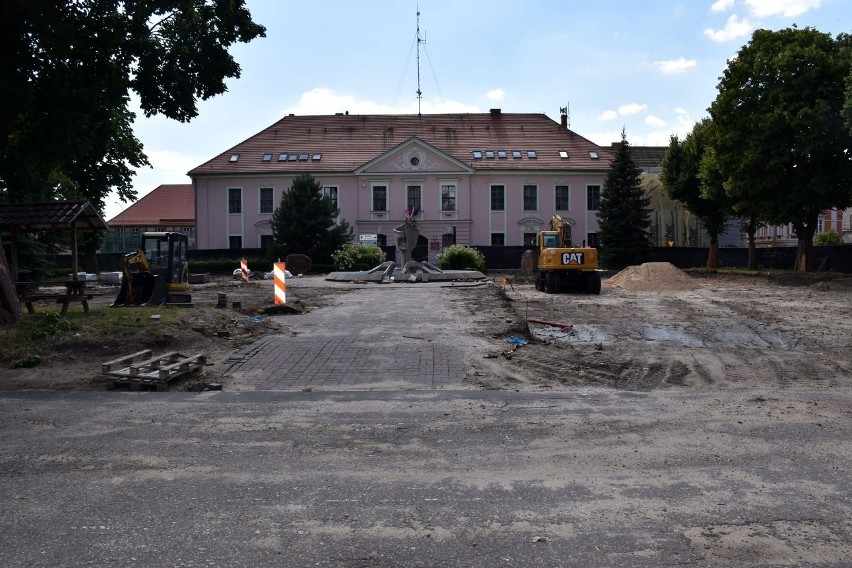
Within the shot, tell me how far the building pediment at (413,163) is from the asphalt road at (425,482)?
52.2 metres

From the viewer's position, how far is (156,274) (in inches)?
827

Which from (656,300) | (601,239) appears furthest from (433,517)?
(601,239)

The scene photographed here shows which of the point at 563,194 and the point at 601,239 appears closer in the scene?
the point at 601,239

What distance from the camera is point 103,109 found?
54.7ft

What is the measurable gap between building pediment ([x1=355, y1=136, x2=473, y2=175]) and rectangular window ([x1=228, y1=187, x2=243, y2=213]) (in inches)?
384

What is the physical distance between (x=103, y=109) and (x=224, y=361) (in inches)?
329

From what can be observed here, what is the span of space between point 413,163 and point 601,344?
157ft

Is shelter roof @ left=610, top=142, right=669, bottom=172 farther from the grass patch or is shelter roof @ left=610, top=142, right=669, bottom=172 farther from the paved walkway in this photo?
the grass patch

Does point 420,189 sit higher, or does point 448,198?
point 420,189

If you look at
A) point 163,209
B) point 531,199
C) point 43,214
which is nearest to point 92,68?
point 43,214

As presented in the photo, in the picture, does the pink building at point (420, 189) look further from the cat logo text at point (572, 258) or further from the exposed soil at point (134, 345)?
the exposed soil at point (134, 345)

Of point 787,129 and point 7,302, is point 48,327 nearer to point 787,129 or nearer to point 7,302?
point 7,302

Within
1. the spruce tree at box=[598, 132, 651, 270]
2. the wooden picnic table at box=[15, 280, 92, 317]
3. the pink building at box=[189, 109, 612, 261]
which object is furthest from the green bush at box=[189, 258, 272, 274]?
the wooden picnic table at box=[15, 280, 92, 317]

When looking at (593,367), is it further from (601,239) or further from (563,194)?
(563,194)
